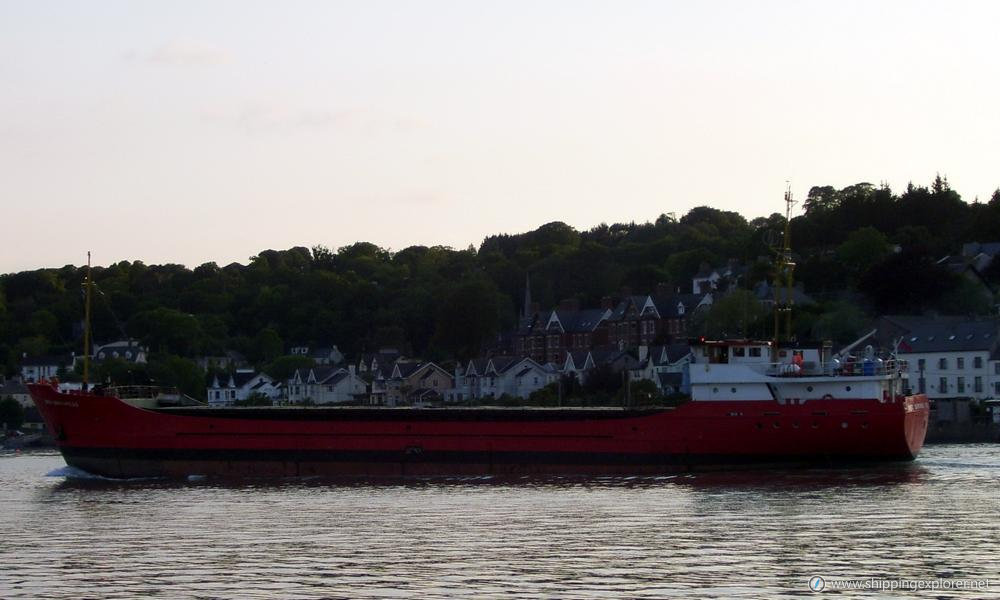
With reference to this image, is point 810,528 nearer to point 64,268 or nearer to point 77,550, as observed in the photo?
point 77,550

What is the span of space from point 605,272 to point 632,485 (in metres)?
89.3

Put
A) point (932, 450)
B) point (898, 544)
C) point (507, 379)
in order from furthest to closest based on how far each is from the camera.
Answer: point (507, 379) → point (932, 450) → point (898, 544)

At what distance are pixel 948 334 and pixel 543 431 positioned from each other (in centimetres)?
3809

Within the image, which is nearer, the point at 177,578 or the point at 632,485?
the point at 177,578

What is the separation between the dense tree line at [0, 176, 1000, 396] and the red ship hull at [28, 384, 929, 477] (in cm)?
3555

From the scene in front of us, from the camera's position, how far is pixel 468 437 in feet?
145

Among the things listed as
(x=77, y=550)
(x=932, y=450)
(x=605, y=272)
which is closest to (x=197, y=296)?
(x=605, y=272)

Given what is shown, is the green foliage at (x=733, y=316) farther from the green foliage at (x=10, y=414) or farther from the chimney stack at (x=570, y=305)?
the green foliage at (x=10, y=414)

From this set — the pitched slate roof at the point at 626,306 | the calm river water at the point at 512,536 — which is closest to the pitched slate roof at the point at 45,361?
the pitched slate roof at the point at 626,306

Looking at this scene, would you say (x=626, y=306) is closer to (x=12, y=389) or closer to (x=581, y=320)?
(x=581, y=320)

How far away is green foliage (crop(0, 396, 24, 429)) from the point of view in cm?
9494

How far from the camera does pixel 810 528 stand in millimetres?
28859

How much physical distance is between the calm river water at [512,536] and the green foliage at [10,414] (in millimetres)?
56204

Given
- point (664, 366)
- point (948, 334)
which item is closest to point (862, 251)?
point (664, 366)
